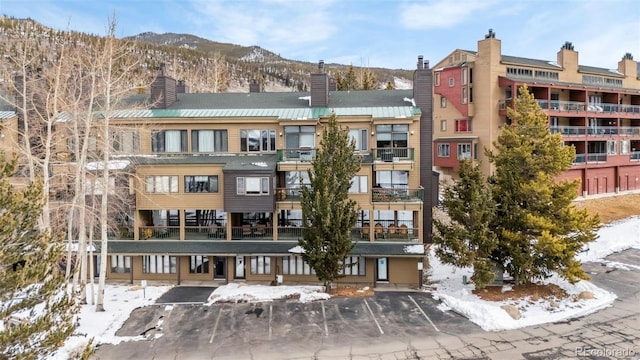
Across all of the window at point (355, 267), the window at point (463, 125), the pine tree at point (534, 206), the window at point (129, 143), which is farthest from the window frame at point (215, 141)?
the window at point (463, 125)

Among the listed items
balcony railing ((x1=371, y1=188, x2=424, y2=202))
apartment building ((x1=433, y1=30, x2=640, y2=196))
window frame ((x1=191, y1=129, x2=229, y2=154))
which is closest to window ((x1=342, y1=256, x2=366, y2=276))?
balcony railing ((x1=371, y1=188, x2=424, y2=202))

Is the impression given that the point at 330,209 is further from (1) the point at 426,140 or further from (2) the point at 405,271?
(1) the point at 426,140

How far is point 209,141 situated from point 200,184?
12.3ft

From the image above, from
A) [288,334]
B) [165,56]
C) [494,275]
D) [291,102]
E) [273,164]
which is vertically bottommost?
[288,334]

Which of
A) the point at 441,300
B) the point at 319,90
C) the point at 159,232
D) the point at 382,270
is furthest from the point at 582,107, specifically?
the point at 159,232

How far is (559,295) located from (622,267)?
29.2ft

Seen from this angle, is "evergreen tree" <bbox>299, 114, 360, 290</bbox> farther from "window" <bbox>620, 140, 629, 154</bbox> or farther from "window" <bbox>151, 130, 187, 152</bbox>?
"window" <bbox>620, 140, 629, 154</bbox>

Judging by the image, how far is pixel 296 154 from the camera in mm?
27781

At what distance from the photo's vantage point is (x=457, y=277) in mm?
26562

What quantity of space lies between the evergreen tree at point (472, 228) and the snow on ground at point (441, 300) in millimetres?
1908

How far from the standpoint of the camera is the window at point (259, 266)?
87.4 ft

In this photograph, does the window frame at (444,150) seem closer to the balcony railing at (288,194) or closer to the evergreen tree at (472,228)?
the evergreen tree at (472,228)

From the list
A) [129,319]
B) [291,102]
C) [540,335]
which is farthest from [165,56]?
[540,335]

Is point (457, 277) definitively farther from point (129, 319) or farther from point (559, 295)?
point (129, 319)
